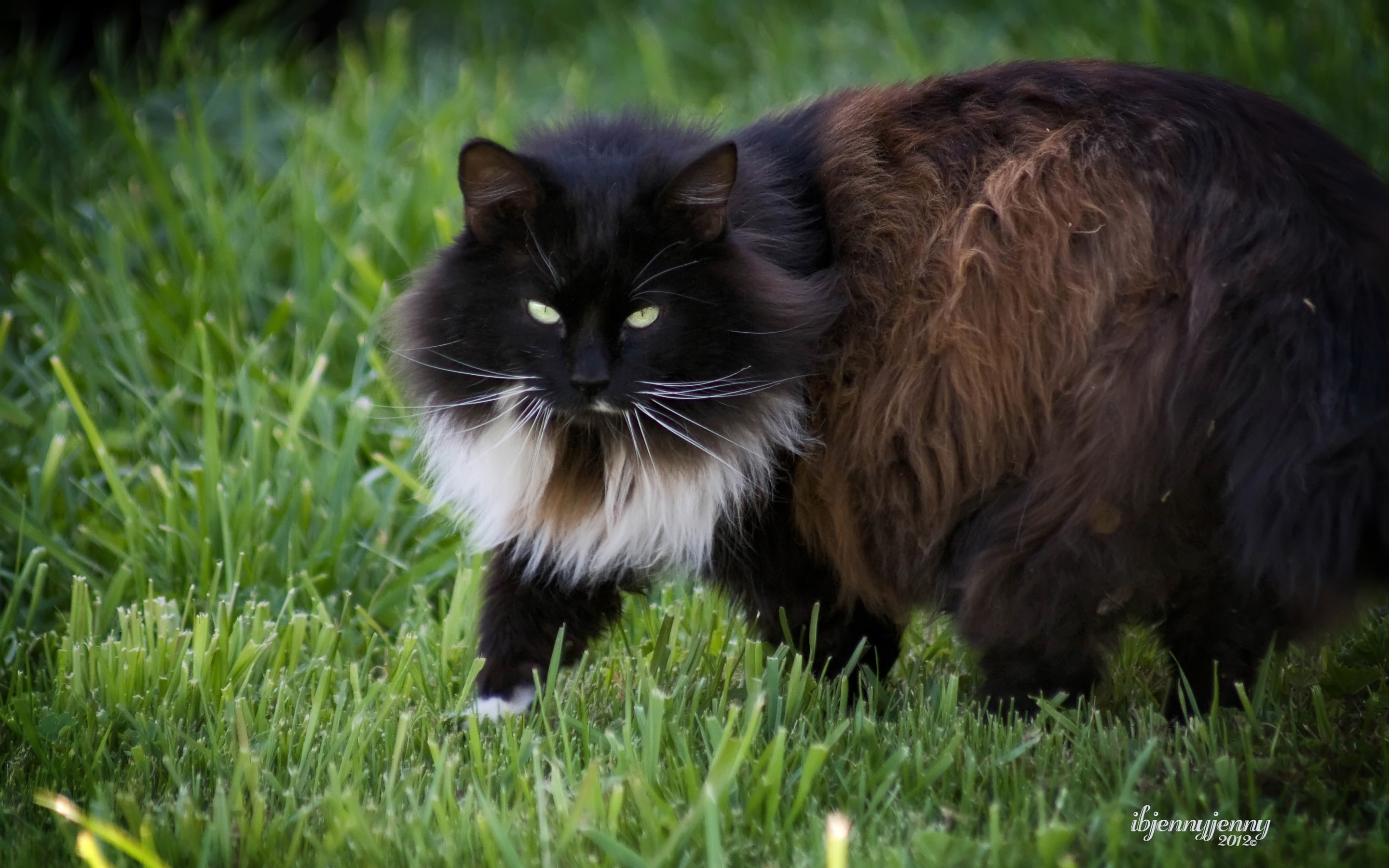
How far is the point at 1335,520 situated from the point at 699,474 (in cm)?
104

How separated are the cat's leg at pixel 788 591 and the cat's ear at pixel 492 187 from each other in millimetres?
712

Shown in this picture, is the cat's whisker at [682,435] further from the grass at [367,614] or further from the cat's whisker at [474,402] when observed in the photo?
the grass at [367,614]

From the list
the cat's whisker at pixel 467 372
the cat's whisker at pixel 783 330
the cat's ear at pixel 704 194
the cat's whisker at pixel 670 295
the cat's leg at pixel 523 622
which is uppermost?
the cat's ear at pixel 704 194

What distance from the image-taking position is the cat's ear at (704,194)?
208 centimetres

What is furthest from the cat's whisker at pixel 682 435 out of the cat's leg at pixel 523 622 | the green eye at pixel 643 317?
the cat's leg at pixel 523 622

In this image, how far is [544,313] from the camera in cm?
217

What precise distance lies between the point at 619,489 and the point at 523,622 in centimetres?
36

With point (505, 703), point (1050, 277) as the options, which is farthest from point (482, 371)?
point (1050, 277)

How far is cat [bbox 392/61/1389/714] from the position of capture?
188 cm

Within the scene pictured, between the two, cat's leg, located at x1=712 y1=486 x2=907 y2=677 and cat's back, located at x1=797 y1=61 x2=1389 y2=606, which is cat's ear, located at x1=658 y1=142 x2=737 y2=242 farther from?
cat's leg, located at x1=712 y1=486 x2=907 y2=677

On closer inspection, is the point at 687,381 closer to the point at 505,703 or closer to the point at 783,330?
the point at 783,330

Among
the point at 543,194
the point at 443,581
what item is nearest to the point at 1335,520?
the point at 543,194

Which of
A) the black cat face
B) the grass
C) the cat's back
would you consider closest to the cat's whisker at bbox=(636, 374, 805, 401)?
the black cat face

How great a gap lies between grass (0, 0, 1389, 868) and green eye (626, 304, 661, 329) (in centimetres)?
65
